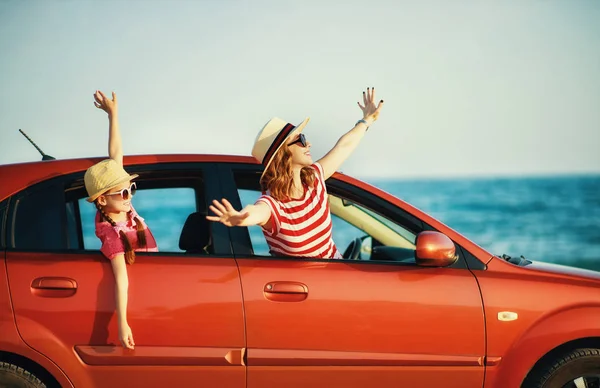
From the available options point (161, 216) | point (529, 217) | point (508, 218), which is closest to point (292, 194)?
point (161, 216)

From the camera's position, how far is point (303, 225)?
13.6 ft

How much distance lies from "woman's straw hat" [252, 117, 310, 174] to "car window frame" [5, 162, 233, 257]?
0.79 feet

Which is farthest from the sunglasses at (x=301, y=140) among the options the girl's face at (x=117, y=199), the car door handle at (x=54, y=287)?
the car door handle at (x=54, y=287)

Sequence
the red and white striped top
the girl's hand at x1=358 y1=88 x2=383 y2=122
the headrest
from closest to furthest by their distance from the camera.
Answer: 1. the red and white striped top
2. the headrest
3. the girl's hand at x1=358 y1=88 x2=383 y2=122

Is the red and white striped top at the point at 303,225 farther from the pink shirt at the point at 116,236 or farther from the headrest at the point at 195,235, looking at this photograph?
the pink shirt at the point at 116,236

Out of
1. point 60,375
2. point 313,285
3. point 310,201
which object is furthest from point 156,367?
point 310,201

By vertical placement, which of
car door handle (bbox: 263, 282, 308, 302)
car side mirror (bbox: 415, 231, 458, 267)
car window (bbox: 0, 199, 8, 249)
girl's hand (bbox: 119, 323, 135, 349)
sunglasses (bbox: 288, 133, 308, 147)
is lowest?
girl's hand (bbox: 119, 323, 135, 349)

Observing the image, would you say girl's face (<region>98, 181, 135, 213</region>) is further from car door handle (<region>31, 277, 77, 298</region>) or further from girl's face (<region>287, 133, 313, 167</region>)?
girl's face (<region>287, 133, 313, 167</region>)

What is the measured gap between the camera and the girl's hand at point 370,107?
15.7ft

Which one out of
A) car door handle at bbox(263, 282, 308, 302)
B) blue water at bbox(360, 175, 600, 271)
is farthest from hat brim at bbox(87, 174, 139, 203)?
blue water at bbox(360, 175, 600, 271)

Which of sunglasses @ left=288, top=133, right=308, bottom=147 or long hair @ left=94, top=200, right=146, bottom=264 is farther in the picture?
sunglasses @ left=288, top=133, right=308, bottom=147

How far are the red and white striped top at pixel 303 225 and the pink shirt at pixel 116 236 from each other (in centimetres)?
59

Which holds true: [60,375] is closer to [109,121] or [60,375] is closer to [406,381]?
[109,121]

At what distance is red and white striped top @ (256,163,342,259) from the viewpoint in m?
4.09
